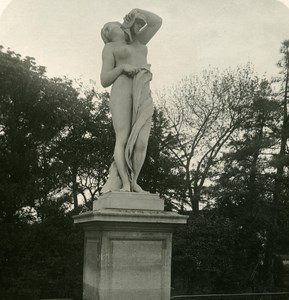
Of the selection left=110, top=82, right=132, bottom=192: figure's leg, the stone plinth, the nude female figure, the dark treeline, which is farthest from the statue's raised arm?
the dark treeline

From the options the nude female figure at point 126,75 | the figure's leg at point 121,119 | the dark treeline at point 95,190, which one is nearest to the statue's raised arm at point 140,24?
the nude female figure at point 126,75

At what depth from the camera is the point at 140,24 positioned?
709 cm

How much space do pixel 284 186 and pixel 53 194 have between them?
10.9 meters

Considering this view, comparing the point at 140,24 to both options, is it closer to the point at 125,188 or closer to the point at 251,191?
the point at 125,188

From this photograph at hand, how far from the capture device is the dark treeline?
19.9 meters

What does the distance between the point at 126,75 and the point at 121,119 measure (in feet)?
2.11

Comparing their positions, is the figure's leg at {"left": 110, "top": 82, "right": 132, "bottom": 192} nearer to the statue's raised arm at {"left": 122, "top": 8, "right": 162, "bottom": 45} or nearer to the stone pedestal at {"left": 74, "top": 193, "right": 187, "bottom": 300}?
the stone pedestal at {"left": 74, "top": 193, "right": 187, "bottom": 300}

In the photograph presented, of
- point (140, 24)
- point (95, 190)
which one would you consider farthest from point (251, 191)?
point (140, 24)

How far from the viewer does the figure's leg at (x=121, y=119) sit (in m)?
6.77

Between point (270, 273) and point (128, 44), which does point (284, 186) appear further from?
point (128, 44)

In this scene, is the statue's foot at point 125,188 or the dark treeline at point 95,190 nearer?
the statue's foot at point 125,188

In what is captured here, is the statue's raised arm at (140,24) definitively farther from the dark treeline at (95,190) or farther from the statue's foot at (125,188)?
the dark treeline at (95,190)

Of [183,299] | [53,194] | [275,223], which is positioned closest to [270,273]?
[275,223]

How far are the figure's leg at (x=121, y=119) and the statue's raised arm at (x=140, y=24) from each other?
80 centimetres
